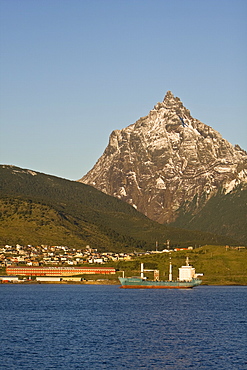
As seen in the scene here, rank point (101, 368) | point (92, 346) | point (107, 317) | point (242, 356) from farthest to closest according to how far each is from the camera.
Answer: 1. point (107, 317)
2. point (92, 346)
3. point (242, 356)
4. point (101, 368)

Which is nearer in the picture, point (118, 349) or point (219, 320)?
point (118, 349)

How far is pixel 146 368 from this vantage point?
102 meters

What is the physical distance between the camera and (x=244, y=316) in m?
179

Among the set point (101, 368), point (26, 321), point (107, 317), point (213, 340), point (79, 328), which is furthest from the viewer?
point (107, 317)

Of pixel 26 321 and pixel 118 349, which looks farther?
pixel 26 321

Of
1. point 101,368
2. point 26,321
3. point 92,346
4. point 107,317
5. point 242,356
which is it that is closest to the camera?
point 101,368

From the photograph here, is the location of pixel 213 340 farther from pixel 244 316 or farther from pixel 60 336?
pixel 244 316

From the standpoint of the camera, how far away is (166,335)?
447 ft

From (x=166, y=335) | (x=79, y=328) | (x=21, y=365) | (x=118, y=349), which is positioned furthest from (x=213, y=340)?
(x=21, y=365)

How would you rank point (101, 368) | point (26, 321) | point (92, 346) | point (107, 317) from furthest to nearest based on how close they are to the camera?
1. point (107, 317)
2. point (26, 321)
3. point (92, 346)
4. point (101, 368)

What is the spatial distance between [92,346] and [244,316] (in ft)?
223

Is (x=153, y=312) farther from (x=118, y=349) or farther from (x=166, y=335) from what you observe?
(x=118, y=349)

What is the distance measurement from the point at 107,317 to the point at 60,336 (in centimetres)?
4020

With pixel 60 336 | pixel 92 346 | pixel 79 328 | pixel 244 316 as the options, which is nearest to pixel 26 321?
pixel 79 328
